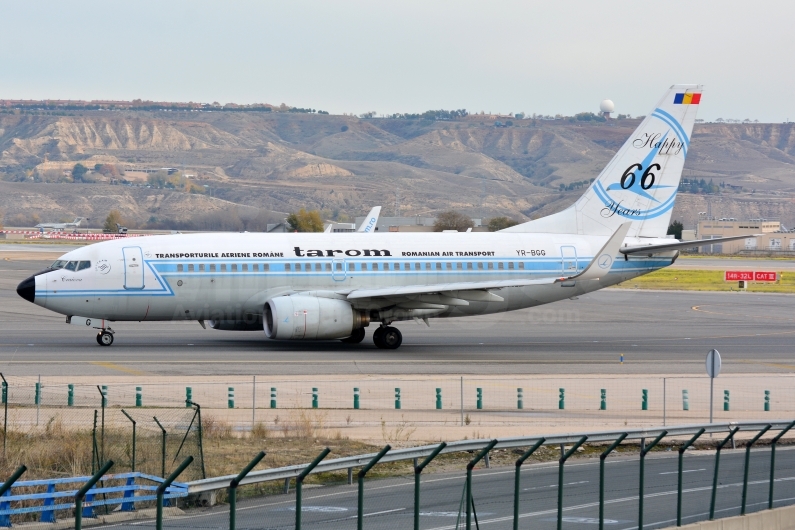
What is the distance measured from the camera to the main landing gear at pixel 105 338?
42781mm

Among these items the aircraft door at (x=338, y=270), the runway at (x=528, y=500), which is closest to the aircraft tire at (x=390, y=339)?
the aircraft door at (x=338, y=270)

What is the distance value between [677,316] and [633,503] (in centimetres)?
4439

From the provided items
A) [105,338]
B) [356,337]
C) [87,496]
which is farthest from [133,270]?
[87,496]

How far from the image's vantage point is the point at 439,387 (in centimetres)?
3262

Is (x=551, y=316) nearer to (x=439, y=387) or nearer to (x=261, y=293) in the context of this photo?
(x=261, y=293)

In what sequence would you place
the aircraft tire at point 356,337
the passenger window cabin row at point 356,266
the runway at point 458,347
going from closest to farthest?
1. the runway at point 458,347
2. the passenger window cabin row at point 356,266
3. the aircraft tire at point 356,337

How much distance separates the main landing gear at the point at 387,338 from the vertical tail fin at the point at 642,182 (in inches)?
348

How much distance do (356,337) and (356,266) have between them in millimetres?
2962

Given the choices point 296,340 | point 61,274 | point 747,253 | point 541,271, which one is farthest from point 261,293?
point 747,253

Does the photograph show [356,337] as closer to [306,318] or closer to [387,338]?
[387,338]

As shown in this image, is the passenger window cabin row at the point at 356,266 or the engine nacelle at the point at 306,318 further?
the passenger window cabin row at the point at 356,266

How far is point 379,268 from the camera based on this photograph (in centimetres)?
4453

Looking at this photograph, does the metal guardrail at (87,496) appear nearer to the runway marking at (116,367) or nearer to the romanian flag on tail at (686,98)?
the runway marking at (116,367)

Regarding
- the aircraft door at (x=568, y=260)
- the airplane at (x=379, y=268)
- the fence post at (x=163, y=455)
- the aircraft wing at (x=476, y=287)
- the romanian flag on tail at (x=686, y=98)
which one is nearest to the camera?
the fence post at (x=163, y=455)
